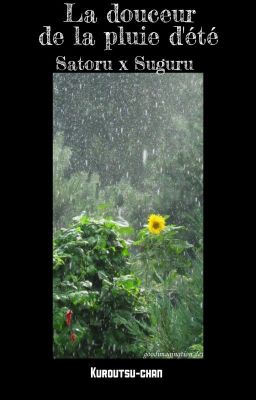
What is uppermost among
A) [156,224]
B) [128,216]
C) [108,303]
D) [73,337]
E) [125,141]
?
[125,141]

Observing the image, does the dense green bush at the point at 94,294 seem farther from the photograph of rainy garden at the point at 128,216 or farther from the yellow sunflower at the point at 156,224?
the yellow sunflower at the point at 156,224

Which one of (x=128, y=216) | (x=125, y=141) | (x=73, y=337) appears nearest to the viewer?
(x=73, y=337)

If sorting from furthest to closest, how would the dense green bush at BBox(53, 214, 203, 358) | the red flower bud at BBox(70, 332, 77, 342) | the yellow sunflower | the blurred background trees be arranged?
the blurred background trees, the yellow sunflower, the red flower bud at BBox(70, 332, 77, 342), the dense green bush at BBox(53, 214, 203, 358)

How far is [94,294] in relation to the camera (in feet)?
9.90

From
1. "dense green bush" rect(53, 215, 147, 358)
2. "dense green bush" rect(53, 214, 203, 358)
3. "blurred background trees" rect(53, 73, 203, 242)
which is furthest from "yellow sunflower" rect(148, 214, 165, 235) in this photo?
"blurred background trees" rect(53, 73, 203, 242)

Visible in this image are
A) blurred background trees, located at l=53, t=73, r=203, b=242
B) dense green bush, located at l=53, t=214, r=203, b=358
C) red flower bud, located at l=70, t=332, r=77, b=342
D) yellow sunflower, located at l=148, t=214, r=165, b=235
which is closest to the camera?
dense green bush, located at l=53, t=214, r=203, b=358

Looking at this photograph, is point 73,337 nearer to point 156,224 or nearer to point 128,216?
point 156,224

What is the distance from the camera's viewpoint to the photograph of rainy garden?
2.92m

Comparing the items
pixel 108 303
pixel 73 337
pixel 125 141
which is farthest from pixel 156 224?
pixel 125 141

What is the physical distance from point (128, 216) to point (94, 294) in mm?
4360

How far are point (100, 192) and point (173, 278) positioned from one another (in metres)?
3.85

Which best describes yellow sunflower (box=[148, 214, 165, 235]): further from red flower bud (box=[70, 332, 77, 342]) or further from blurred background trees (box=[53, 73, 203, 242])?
blurred background trees (box=[53, 73, 203, 242])

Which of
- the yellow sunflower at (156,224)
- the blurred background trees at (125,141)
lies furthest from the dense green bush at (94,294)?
the blurred background trees at (125,141)
